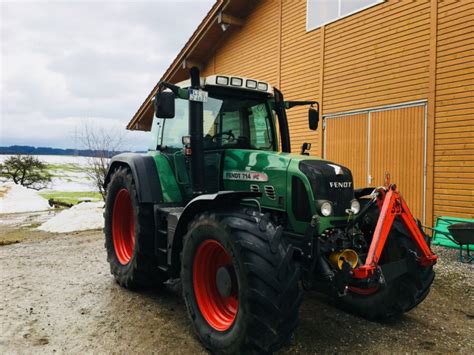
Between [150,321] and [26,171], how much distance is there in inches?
1034

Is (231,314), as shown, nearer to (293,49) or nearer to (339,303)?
(339,303)

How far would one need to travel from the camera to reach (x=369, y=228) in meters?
3.98

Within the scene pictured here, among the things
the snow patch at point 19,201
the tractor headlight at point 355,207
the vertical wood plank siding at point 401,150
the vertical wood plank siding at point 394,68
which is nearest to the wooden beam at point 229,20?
the vertical wood plank siding at point 394,68

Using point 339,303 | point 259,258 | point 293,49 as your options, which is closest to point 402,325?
point 339,303

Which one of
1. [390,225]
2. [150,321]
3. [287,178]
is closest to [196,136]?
[287,178]

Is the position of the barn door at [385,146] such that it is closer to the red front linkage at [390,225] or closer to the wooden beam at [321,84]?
the wooden beam at [321,84]

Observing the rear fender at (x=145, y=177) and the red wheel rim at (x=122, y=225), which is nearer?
the rear fender at (x=145, y=177)

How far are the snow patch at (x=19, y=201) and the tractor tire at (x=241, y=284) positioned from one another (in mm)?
16342

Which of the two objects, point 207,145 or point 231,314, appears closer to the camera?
point 231,314

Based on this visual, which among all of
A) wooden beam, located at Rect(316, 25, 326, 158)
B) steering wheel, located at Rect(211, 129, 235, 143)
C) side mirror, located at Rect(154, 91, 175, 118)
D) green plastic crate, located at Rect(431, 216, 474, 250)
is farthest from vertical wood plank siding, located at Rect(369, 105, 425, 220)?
side mirror, located at Rect(154, 91, 175, 118)

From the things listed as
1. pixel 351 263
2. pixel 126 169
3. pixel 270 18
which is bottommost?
pixel 351 263

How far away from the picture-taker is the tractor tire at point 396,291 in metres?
3.67

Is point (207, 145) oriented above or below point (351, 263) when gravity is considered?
above

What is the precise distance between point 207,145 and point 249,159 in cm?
60
